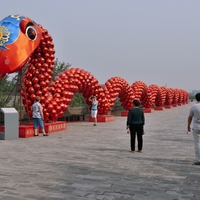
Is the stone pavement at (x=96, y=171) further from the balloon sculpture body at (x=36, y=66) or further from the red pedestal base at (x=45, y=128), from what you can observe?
the balloon sculpture body at (x=36, y=66)

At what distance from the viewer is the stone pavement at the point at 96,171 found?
4.43m

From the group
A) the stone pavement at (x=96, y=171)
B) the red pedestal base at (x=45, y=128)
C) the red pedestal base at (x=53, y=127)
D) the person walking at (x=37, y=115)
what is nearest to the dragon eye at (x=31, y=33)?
the person walking at (x=37, y=115)

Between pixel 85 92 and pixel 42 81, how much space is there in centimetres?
469

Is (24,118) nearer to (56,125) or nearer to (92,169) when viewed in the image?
(56,125)

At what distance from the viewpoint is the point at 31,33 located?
1102 centimetres

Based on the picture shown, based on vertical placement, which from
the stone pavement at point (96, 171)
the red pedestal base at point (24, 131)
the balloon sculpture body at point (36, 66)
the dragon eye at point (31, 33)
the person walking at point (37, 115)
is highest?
the dragon eye at point (31, 33)

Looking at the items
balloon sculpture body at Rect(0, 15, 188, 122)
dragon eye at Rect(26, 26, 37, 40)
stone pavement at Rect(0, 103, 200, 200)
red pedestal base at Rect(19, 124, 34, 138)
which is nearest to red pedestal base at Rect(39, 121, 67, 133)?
balloon sculpture body at Rect(0, 15, 188, 122)

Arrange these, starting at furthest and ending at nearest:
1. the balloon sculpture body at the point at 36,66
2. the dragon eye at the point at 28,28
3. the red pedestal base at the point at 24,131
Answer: the dragon eye at the point at 28,28, the red pedestal base at the point at 24,131, the balloon sculpture body at the point at 36,66

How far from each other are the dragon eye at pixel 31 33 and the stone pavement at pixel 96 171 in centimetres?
383

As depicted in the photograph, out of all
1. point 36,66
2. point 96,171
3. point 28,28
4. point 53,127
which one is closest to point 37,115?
point 53,127

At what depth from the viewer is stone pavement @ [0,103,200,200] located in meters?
4.43

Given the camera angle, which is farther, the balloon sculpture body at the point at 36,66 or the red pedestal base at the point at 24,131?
the red pedestal base at the point at 24,131

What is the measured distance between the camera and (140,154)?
298 inches

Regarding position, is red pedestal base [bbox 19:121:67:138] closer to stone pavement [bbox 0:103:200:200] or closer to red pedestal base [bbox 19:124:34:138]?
red pedestal base [bbox 19:124:34:138]
